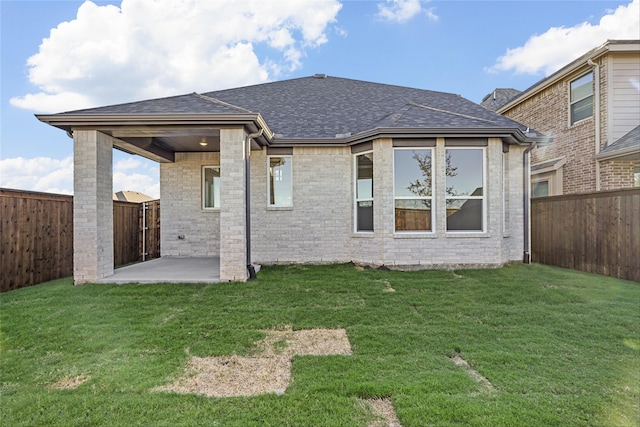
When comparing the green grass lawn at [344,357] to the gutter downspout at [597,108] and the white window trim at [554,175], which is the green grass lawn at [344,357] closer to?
the gutter downspout at [597,108]

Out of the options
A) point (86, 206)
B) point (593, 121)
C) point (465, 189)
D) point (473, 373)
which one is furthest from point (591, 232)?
point (86, 206)

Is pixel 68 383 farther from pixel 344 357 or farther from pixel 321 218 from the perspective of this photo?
pixel 321 218

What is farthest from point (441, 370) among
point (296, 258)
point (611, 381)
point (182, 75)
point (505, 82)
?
point (505, 82)

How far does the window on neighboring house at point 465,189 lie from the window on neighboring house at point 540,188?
623cm

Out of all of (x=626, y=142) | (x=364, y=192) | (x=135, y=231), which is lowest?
(x=135, y=231)

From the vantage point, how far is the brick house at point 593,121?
967 centimetres

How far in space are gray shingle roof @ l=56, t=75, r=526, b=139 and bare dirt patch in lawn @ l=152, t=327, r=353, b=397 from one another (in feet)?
15.0

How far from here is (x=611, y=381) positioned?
2.89 meters

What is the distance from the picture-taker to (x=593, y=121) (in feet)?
33.7

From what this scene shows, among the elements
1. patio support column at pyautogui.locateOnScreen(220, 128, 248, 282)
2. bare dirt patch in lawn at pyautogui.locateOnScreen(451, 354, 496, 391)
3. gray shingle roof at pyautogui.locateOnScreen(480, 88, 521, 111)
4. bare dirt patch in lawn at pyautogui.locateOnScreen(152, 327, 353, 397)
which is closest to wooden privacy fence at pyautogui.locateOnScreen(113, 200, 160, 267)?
patio support column at pyautogui.locateOnScreen(220, 128, 248, 282)

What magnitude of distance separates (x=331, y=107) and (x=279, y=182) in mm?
3688

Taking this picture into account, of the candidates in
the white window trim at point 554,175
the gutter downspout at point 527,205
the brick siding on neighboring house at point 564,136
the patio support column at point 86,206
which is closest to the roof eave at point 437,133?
the gutter downspout at point 527,205

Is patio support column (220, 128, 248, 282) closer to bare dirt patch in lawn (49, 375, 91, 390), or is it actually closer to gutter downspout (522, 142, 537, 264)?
bare dirt patch in lawn (49, 375, 91, 390)

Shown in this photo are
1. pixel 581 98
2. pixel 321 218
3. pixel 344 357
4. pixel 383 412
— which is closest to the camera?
pixel 383 412
